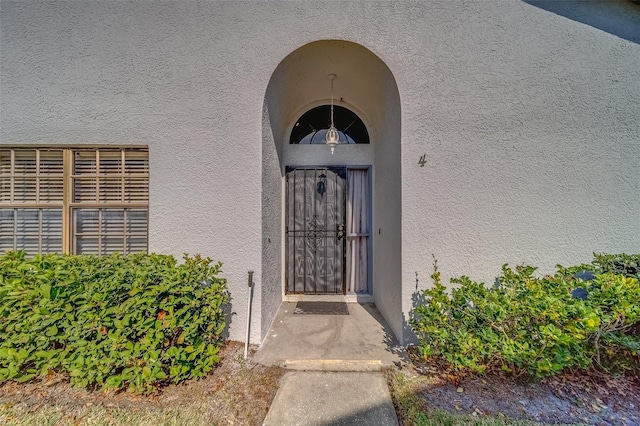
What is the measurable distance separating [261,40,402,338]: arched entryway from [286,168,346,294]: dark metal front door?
0.02 meters

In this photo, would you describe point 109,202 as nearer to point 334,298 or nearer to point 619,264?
point 334,298

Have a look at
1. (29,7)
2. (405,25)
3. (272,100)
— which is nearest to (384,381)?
(272,100)

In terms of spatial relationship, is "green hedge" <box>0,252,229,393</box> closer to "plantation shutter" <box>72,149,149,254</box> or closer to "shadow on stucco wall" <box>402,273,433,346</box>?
"plantation shutter" <box>72,149,149,254</box>

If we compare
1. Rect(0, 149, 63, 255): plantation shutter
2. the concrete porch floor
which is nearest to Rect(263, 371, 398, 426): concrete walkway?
the concrete porch floor

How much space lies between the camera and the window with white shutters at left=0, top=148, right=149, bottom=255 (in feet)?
10.9

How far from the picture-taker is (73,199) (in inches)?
132

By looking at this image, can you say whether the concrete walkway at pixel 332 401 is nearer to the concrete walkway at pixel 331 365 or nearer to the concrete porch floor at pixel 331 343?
the concrete walkway at pixel 331 365

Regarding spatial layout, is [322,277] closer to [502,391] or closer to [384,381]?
[384,381]

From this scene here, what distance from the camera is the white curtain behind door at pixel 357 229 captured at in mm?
4891

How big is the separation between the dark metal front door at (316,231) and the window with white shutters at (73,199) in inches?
92.1

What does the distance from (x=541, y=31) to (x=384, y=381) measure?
14.6 ft

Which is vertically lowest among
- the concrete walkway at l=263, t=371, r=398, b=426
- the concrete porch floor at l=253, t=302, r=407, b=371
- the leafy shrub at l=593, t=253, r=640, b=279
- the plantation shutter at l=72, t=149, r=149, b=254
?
the concrete walkway at l=263, t=371, r=398, b=426

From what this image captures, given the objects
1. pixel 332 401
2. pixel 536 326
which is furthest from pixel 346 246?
pixel 536 326

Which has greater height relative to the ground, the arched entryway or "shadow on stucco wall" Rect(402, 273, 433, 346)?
the arched entryway
